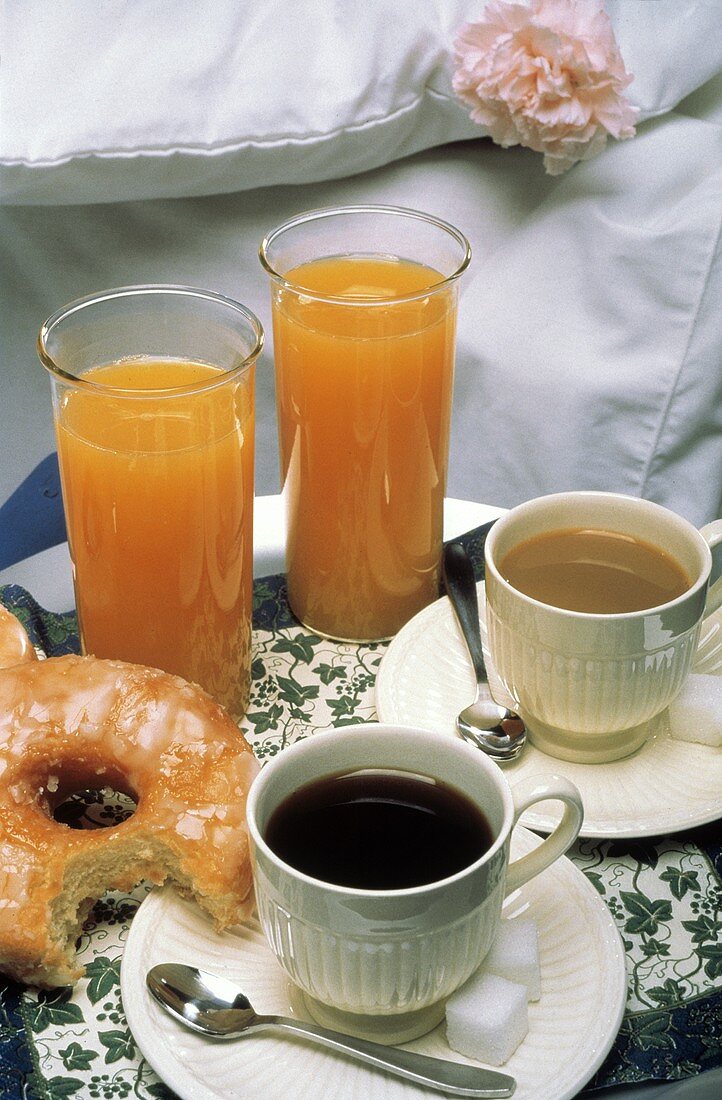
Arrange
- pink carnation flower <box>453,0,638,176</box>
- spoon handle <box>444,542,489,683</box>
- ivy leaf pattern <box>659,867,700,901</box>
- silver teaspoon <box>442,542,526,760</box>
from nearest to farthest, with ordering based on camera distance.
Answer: ivy leaf pattern <box>659,867,700,901</box>, silver teaspoon <box>442,542,526,760</box>, spoon handle <box>444,542,489,683</box>, pink carnation flower <box>453,0,638,176</box>

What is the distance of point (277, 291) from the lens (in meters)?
1.11

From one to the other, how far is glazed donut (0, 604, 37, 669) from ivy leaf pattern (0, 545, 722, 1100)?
5.2 inches

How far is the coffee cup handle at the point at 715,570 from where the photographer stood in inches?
41.1

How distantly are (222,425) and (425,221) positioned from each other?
31 cm

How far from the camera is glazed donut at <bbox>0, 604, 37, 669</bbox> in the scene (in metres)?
1.02

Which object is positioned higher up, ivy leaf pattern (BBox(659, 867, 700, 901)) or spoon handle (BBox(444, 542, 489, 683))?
ivy leaf pattern (BBox(659, 867, 700, 901))

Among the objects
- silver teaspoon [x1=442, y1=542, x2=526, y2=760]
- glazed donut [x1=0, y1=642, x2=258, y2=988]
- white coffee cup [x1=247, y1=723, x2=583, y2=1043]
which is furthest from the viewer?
silver teaspoon [x1=442, y1=542, x2=526, y2=760]

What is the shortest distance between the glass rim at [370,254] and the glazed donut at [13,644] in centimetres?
37

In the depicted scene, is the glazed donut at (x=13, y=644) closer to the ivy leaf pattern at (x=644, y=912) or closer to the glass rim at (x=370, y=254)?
the glass rim at (x=370, y=254)

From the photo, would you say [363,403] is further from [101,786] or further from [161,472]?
[101,786]

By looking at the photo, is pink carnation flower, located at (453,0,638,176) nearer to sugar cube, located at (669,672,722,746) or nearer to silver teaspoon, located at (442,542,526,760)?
silver teaspoon, located at (442,542,526,760)

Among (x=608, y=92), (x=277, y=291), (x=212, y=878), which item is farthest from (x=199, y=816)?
(x=608, y=92)

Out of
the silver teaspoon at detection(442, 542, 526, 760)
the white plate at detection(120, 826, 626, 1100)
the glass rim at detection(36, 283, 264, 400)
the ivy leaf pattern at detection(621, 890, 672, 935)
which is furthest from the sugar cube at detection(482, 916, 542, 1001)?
the glass rim at detection(36, 283, 264, 400)

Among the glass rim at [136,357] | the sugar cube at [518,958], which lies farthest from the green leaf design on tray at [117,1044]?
the glass rim at [136,357]
